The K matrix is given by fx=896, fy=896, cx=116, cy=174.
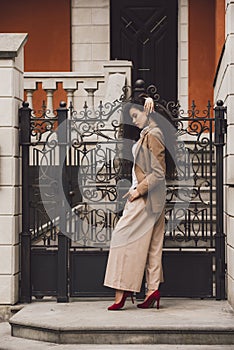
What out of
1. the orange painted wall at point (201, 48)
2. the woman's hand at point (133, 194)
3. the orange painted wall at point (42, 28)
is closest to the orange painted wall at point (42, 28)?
the orange painted wall at point (42, 28)

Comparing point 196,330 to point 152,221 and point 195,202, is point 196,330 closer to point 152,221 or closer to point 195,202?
point 152,221

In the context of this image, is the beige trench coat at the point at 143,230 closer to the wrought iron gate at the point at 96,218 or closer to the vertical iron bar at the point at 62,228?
the wrought iron gate at the point at 96,218

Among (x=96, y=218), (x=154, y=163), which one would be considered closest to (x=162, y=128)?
(x=154, y=163)

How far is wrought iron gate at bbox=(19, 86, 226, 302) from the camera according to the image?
10062 mm

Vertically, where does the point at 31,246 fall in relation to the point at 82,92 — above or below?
below

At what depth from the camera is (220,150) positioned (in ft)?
33.1

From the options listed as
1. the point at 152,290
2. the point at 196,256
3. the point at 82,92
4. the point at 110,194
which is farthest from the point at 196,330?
the point at 82,92

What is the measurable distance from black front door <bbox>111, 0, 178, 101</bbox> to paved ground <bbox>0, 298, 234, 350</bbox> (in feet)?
28.8

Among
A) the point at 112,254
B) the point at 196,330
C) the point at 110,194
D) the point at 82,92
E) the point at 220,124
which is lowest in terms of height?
the point at 196,330

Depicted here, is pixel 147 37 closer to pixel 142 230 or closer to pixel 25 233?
pixel 25 233

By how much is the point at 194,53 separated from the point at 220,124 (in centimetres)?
778

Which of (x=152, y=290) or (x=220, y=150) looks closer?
(x=152, y=290)

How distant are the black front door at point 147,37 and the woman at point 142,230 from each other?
868 centimetres

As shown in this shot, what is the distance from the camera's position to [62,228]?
397 inches
